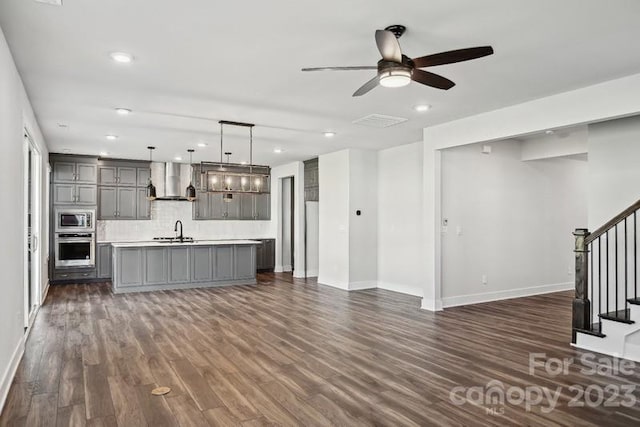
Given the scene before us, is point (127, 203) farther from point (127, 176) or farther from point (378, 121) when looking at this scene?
point (378, 121)

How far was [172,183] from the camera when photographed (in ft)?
32.8

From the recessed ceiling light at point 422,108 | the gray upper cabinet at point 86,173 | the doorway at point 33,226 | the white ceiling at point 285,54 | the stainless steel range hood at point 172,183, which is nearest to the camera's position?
the white ceiling at point 285,54

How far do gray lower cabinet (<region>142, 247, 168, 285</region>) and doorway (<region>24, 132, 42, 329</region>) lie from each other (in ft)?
5.76

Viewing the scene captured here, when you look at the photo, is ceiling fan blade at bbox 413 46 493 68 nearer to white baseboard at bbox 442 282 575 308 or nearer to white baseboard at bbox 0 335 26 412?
white baseboard at bbox 0 335 26 412

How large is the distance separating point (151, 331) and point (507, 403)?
389cm

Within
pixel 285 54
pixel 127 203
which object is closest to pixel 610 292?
pixel 285 54

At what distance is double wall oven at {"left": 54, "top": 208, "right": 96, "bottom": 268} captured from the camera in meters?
8.62

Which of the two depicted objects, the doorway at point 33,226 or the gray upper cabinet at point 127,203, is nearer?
the doorway at point 33,226

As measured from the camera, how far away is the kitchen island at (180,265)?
7.73 meters

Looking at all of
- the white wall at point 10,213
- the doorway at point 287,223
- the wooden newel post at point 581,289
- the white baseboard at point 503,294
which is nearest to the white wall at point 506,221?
the white baseboard at point 503,294

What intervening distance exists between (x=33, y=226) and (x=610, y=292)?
728 cm

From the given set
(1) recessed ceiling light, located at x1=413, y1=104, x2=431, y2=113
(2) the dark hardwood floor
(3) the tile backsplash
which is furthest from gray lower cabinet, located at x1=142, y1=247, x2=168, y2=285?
(1) recessed ceiling light, located at x1=413, y1=104, x2=431, y2=113

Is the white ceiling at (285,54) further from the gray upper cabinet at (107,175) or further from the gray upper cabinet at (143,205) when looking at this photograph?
the gray upper cabinet at (143,205)

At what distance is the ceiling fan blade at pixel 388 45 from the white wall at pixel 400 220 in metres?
4.79
